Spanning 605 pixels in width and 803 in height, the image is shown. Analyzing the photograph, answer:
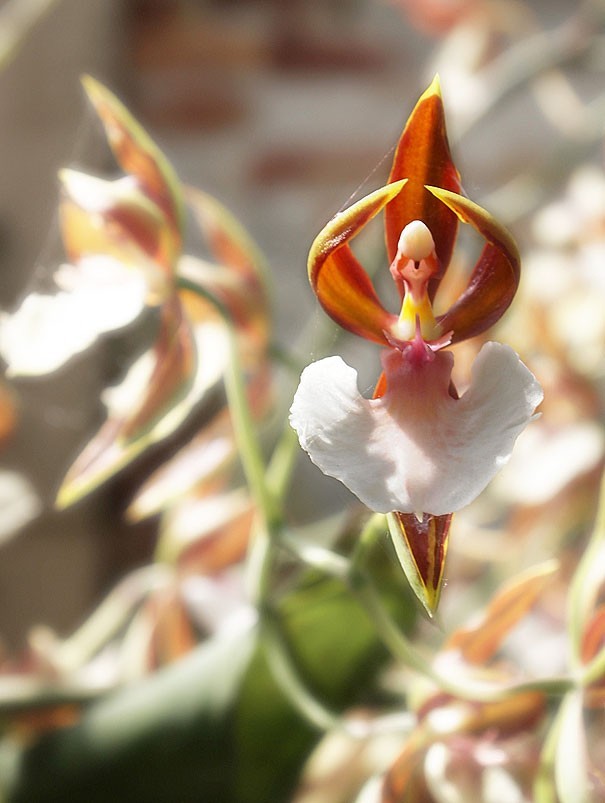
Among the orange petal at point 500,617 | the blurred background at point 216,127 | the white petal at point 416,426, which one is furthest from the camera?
the blurred background at point 216,127

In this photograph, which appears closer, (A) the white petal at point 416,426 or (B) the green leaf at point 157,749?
(A) the white petal at point 416,426

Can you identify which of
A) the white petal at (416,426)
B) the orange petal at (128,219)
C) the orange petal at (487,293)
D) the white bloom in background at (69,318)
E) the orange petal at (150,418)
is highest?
the orange petal at (128,219)

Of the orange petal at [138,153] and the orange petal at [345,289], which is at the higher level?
the orange petal at [138,153]

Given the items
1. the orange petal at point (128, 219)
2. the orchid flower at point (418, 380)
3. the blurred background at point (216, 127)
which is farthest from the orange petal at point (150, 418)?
the blurred background at point (216, 127)

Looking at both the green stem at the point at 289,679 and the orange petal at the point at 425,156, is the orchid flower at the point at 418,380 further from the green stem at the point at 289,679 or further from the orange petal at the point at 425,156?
the green stem at the point at 289,679

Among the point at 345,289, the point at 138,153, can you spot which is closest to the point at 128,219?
the point at 138,153

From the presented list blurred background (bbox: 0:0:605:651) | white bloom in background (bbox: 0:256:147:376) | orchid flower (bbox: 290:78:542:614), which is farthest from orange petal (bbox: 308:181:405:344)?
blurred background (bbox: 0:0:605:651)

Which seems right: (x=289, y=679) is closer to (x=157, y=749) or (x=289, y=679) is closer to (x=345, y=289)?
(x=157, y=749)
